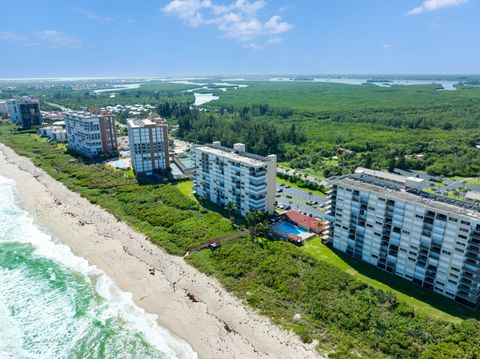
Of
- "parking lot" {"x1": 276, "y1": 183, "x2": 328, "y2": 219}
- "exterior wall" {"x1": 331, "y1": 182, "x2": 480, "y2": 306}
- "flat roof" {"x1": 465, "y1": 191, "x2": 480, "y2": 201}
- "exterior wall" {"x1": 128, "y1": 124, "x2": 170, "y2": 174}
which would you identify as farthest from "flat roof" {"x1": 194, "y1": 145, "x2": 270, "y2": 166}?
"flat roof" {"x1": 465, "y1": 191, "x2": 480, "y2": 201}

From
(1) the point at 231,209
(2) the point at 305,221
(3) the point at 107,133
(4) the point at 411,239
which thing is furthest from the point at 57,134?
(4) the point at 411,239

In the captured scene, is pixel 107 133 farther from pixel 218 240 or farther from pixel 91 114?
pixel 218 240

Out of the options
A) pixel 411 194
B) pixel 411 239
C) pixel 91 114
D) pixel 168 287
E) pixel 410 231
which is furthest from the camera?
pixel 91 114

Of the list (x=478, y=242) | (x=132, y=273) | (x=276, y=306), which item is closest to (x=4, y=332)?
(x=132, y=273)

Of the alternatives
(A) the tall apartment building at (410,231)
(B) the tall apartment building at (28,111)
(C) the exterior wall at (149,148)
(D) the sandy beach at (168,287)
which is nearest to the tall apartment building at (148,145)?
(C) the exterior wall at (149,148)

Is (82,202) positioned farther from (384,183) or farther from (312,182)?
(384,183)

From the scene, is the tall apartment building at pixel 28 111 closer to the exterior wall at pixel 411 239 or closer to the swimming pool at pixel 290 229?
the swimming pool at pixel 290 229
